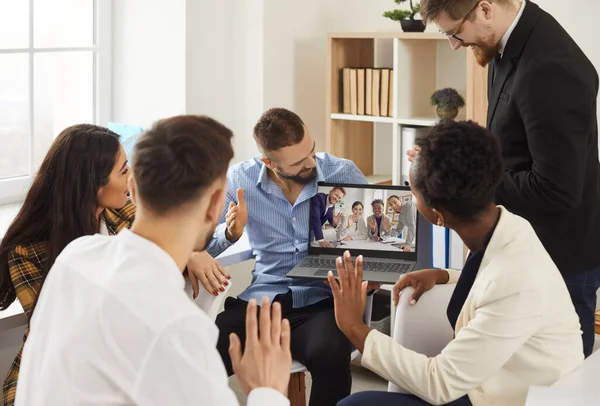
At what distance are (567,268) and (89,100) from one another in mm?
2476

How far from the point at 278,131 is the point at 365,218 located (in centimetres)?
40

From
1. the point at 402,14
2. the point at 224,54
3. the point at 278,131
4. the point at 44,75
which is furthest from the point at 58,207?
the point at 402,14

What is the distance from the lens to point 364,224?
9.30ft

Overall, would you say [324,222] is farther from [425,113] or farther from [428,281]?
[425,113]

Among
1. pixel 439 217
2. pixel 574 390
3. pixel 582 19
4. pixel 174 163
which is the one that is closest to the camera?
pixel 174 163

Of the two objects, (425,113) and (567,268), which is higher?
(425,113)

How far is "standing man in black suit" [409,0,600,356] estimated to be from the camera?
2215 millimetres

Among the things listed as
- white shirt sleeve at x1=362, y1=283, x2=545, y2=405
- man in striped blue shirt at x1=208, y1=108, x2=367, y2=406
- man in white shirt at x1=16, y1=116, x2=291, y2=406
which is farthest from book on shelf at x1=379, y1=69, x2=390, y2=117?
man in white shirt at x1=16, y1=116, x2=291, y2=406

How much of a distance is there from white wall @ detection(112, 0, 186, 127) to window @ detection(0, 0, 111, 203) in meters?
0.06

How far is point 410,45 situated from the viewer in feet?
13.3

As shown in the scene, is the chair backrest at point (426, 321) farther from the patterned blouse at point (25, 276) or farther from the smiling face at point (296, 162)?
the patterned blouse at point (25, 276)

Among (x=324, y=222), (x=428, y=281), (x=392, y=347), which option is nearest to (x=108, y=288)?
(x=392, y=347)

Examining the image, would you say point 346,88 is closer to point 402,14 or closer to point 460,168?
point 402,14

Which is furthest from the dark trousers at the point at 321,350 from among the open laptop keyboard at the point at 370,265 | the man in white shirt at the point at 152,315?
the man in white shirt at the point at 152,315
